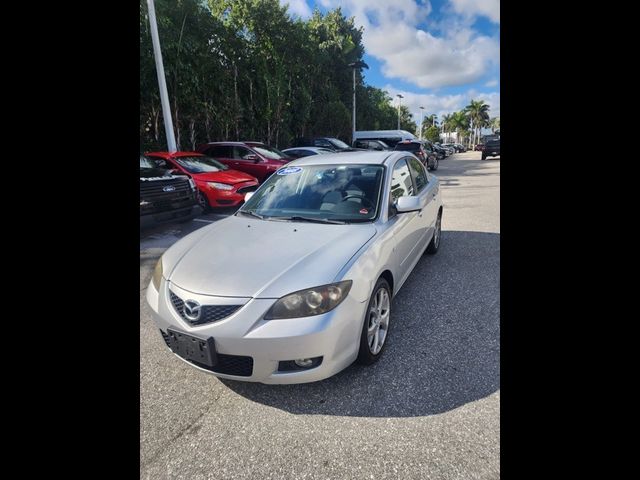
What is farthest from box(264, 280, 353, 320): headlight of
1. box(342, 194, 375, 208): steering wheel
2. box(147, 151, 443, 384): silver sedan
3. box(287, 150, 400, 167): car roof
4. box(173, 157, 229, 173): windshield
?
box(173, 157, 229, 173): windshield

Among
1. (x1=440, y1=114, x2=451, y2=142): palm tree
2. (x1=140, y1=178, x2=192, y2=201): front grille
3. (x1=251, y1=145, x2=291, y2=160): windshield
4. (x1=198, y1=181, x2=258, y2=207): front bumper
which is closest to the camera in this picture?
(x1=140, y1=178, x2=192, y2=201): front grille

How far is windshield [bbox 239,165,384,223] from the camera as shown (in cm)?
286

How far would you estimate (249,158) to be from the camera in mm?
10203

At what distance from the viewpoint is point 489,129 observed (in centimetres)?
8450

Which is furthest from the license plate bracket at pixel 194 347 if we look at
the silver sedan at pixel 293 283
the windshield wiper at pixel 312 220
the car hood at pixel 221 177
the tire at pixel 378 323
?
the car hood at pixel 221 177

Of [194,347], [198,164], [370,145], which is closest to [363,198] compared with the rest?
[194,347]

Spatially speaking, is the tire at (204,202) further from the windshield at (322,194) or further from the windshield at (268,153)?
the windshield at (322,194)

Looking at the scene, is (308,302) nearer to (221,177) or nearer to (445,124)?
(221,177)

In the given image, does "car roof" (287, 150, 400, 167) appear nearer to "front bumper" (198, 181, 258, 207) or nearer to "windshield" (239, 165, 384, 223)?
"windshield" (239, 165, 384, 223)

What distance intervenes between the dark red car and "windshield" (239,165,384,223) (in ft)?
21.4

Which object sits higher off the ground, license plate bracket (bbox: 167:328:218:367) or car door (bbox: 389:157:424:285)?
car door (bbox: 389:157:424:285)
